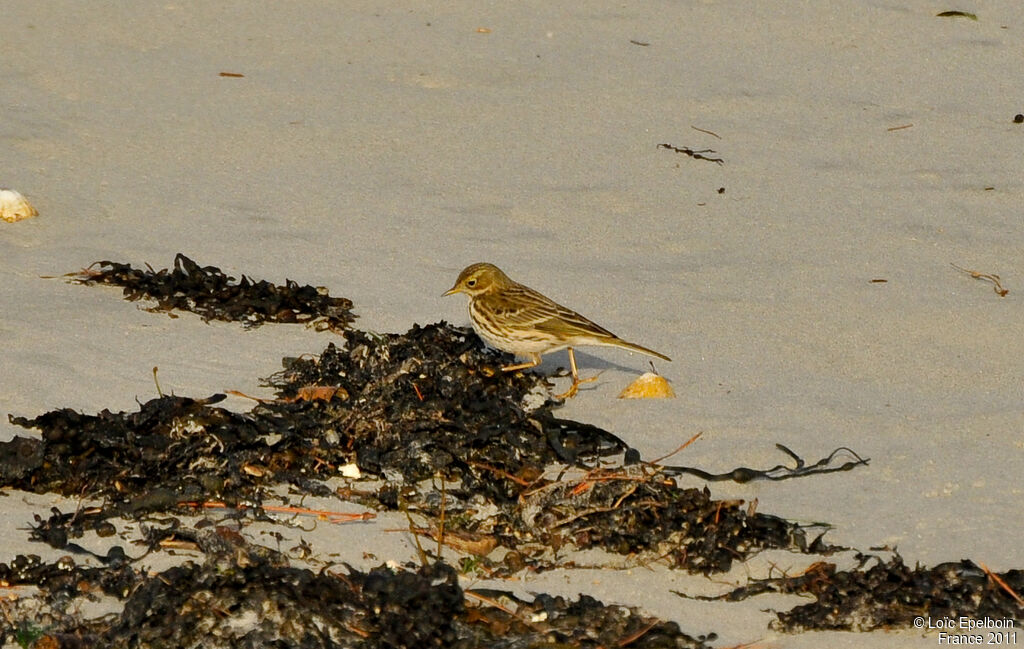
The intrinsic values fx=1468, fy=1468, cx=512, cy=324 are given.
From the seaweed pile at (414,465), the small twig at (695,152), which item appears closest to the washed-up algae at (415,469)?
the seaweed pile at (414,465)

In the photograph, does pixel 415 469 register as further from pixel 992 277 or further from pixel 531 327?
pixel 992 277

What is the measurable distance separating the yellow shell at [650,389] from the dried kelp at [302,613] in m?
2.04

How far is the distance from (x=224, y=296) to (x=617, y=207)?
2.76 metres

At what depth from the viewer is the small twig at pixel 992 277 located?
8164mm

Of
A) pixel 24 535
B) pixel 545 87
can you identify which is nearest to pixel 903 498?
pixel 24 535

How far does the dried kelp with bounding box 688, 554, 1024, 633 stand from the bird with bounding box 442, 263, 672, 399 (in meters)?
1.99

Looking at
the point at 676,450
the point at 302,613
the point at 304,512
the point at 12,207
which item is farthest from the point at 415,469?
the point at 12,207

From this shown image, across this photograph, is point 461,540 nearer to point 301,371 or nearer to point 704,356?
point 301,371

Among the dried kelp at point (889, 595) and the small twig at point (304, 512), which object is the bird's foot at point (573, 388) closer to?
the small twig at point (304, 512)

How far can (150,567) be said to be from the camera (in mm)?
4891

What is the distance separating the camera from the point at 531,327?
7035 mm

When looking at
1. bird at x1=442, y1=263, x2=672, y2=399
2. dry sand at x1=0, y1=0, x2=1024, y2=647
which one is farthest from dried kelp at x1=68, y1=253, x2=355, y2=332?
bird at x1=442, y1=263, x2=672, y2=399

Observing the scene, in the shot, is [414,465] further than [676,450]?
No

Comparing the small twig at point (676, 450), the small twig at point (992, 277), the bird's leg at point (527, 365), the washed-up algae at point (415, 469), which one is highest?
the washed-up algae at point (415, 469)
